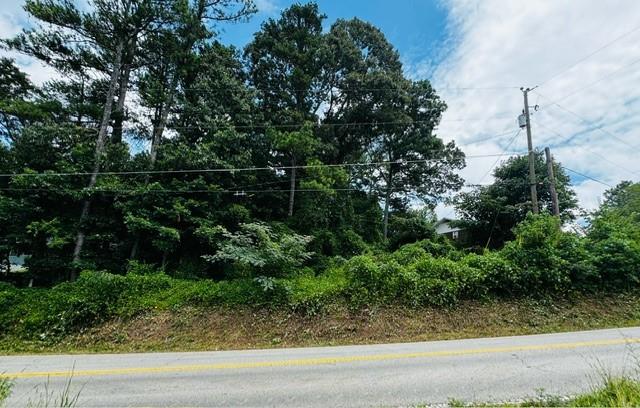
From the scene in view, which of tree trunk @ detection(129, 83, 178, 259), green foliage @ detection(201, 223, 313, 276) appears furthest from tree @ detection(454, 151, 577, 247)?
tree trunk @ detection(129, 83, 178, 259)

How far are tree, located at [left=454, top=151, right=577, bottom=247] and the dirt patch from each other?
11181 mm

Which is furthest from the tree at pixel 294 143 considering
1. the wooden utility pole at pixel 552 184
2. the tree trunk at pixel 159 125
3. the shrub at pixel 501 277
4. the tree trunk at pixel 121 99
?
the wooden utility pole at pixel 552 184

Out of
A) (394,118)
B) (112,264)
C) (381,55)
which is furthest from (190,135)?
(381,55)

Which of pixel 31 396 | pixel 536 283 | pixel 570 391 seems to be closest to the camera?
pixel 570 391

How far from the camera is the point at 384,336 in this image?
24.9ft

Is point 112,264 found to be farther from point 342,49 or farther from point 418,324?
point 342,49

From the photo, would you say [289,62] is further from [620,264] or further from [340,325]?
[620,264]

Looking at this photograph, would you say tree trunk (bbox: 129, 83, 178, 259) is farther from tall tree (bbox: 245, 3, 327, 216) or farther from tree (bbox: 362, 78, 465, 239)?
tree (bbox: 362, 78, 465, 239)

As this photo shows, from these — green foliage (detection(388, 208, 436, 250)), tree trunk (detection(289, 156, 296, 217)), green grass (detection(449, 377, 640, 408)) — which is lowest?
green grass (detection(449, 377, 640, 408))

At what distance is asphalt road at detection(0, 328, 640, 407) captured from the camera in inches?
140

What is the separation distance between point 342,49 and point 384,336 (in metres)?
18.8

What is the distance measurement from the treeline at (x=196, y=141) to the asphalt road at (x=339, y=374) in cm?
376

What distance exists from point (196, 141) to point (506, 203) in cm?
2025

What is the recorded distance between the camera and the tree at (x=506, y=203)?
19.0 metres
